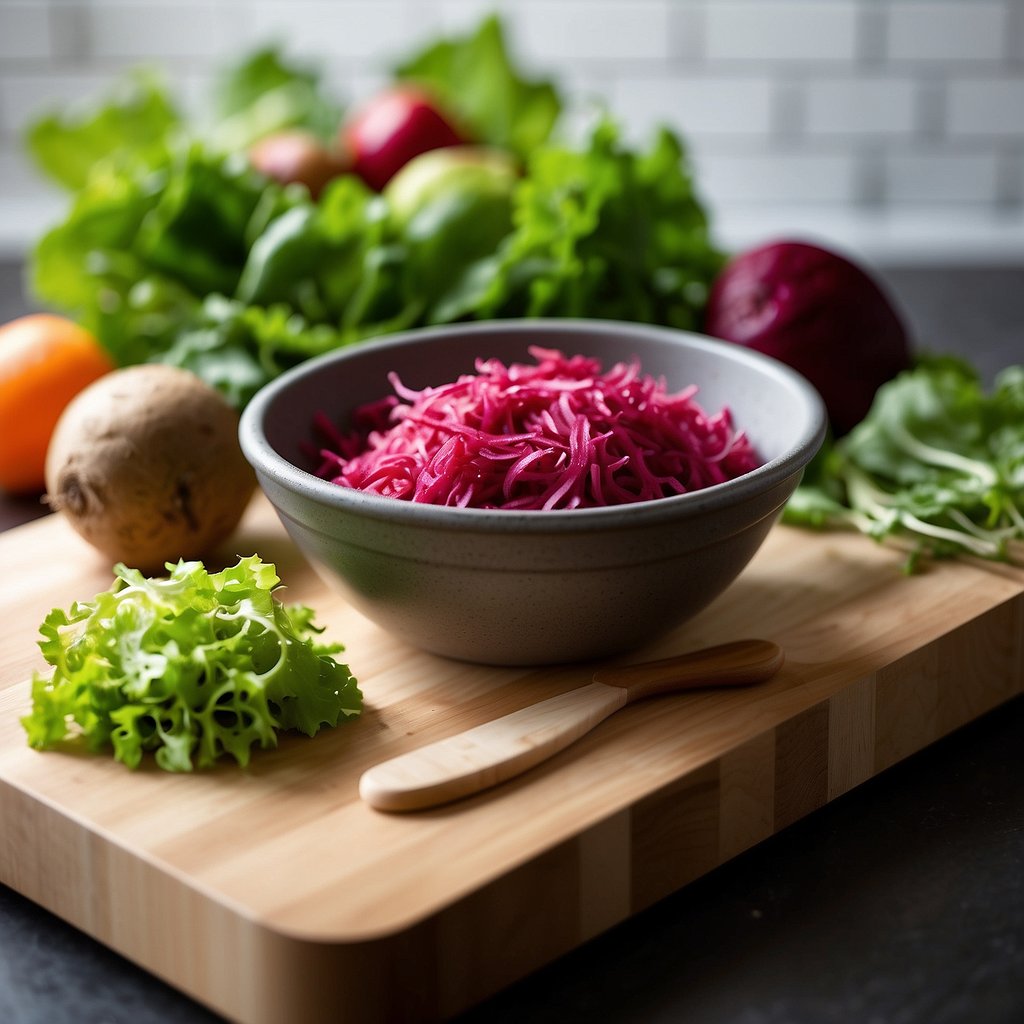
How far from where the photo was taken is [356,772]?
860mm

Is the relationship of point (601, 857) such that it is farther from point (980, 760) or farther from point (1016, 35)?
point (1016, 35)

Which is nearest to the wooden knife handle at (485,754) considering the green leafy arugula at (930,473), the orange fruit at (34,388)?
the green leafy arugula at (930,473)

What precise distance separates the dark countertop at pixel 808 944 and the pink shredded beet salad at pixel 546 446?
9.8 inches

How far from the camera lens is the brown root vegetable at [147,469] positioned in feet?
3.72

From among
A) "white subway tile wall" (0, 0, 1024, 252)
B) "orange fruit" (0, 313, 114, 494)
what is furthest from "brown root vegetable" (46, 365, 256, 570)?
"white subway tile wall" (0, 0, 1024, 252)

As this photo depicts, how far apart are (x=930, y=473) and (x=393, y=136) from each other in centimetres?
81

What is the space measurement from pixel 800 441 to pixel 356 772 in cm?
36

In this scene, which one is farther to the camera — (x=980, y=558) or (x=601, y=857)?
(x=980, y=558)

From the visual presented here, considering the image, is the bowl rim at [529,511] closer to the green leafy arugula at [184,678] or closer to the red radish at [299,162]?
the green leafy arugula at [184,678]

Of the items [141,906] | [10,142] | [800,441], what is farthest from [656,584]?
[10,142]

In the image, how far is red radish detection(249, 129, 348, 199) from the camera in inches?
65.6

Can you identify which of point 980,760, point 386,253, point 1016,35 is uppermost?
point 1016,35

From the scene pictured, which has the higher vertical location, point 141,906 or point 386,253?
point 386,253

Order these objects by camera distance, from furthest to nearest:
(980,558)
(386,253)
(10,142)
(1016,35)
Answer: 1. (10,142)
2. (1016,35)
3. (386,253)
4. (980,558)
